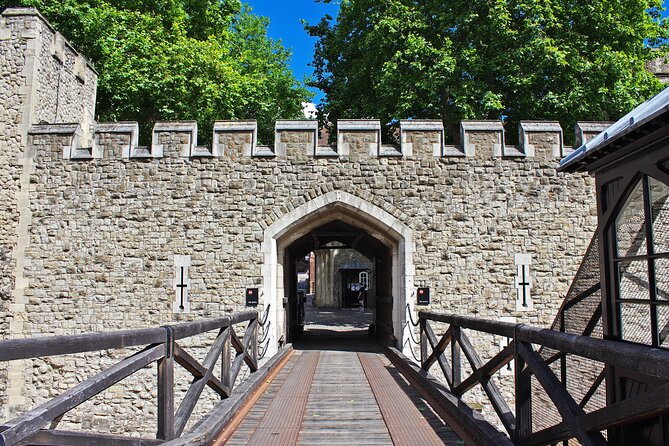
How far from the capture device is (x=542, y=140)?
935cm

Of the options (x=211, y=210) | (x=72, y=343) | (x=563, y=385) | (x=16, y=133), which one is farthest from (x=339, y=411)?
(x=16, y=133)

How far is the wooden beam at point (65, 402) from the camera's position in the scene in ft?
6.46

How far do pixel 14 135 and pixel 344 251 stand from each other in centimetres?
1960

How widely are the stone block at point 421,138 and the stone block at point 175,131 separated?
3.47 metres

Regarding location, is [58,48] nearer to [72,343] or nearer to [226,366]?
[226,366]

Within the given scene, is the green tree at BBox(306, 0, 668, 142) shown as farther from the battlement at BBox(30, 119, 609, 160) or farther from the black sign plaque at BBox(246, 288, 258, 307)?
the black sign plaque at BBox(246, 288, 258, 307)

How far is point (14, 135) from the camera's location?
914cm

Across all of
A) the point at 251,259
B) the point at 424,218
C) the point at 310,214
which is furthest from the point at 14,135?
the point at 424,218

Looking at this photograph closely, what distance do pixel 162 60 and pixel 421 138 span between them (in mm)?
8429

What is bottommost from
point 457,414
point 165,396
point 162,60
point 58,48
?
point 457,414

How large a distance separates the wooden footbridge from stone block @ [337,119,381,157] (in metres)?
3.38

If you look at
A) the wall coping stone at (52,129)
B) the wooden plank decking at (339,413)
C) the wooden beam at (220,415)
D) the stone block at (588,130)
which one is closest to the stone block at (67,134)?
the wall coping stone at (52,129)

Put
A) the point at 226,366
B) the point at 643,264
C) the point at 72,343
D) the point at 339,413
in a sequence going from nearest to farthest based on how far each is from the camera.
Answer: the point at 72,343, the point at 643,264, the point at 339,413, the point at 226,366

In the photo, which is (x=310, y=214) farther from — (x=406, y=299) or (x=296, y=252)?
(x=296, y=252)
